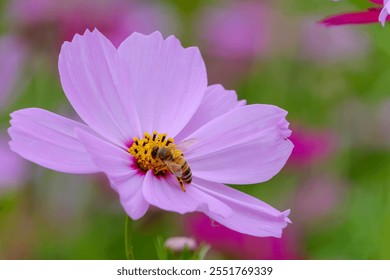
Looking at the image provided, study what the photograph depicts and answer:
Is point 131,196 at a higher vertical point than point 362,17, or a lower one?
lower

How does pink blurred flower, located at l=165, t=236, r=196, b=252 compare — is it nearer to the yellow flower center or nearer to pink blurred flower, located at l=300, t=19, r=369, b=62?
the yellow flower center

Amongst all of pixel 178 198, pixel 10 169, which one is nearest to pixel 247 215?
pixel 178 198

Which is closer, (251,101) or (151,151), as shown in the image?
(151,151)

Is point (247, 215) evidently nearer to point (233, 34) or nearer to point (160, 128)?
point (160, 128)

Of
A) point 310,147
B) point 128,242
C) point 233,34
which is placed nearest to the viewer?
point 128,242

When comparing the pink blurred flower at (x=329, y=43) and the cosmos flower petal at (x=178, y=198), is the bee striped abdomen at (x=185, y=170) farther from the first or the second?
the pink blurred flower at (x=329, y=43)
